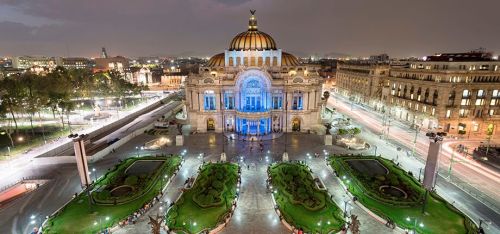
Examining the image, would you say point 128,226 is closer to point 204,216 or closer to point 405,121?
point 204,216

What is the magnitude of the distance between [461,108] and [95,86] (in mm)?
115818

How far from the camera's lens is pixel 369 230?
97.7 feet

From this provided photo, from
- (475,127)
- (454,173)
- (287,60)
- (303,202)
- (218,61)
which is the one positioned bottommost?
(454,173)

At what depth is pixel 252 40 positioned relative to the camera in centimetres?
7219

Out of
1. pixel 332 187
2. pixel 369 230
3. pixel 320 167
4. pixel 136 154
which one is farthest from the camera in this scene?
pixel 136 154

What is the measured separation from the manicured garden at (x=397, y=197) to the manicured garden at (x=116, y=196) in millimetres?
27699

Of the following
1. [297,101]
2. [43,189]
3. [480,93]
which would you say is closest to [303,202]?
[297,101]

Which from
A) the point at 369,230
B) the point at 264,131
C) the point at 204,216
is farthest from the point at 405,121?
the point at 204,216

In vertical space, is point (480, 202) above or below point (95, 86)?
below

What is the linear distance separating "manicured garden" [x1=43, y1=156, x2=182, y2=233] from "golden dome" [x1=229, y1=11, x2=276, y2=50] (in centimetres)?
3676

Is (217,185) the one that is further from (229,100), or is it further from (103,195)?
(229,100)

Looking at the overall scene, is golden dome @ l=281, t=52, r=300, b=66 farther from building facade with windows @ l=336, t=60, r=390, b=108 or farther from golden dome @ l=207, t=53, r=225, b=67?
building facade with windows @ l=336, t=60, r=390, b=108

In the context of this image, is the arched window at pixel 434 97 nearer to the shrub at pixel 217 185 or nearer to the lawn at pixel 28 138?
the shrub at pixel 217 185

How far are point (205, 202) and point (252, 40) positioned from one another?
49111 mm
